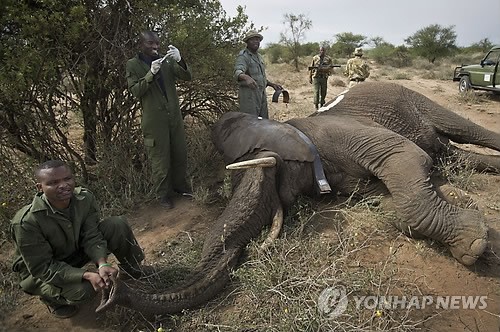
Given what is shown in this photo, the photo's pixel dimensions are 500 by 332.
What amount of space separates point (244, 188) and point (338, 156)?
1.32 m

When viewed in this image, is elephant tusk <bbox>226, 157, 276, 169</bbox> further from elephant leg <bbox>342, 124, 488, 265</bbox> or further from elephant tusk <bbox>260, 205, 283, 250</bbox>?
elephant leg <bbox>342, 124, 488, 265</bbox>

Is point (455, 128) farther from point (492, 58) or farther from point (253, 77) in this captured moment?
point (492, 58)

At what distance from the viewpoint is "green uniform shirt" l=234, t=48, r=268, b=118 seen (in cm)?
616

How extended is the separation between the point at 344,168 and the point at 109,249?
8.59 ft

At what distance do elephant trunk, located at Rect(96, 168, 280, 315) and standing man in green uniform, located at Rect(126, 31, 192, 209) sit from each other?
1312mm

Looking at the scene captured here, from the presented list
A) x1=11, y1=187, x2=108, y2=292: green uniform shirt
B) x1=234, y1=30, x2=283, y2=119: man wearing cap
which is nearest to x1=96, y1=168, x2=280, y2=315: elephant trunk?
x1=11, y1=187, x2=108, y2=292: green uniform shirt

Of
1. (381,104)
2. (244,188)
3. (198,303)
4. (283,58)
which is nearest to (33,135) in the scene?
(244,188)

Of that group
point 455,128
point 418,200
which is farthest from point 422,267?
point 455,128

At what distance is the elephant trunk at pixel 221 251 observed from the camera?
10.3ft

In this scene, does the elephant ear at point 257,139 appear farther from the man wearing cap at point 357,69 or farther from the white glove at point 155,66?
the man wearing cap at point 357,69

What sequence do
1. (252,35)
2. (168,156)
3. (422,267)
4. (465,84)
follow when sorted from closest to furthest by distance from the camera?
(422,267)
(168,156)
(252,35)
(465,84)

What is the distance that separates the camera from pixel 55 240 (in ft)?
11.8

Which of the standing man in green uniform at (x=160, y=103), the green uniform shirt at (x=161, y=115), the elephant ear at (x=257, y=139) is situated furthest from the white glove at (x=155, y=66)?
the elephant ear at (x=257, y=139)

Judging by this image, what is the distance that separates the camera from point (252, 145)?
4688mm
